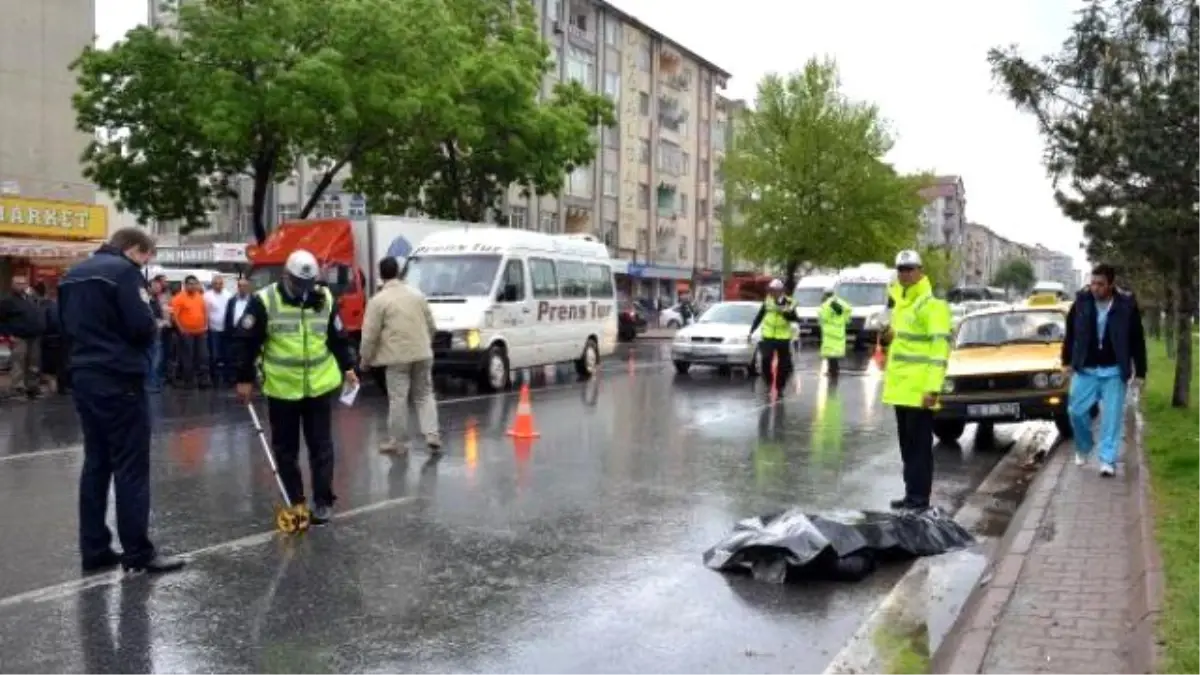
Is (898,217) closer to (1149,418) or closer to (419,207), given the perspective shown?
(419,207)

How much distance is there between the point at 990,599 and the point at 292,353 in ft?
15.0

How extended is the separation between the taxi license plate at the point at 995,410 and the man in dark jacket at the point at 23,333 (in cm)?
1290

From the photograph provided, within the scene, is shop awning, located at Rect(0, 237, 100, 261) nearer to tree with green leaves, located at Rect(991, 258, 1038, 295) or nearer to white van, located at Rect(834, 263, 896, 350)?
white van, located at Rect(834, 263, 896, 350)

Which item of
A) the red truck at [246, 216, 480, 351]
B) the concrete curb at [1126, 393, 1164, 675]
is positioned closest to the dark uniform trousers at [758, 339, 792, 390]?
the red truck at [246, 216, 480, 351]

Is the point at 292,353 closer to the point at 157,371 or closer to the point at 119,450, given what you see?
the point at 119,450

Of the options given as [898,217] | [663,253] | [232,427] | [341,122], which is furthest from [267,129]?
[663,253]

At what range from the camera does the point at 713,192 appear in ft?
253

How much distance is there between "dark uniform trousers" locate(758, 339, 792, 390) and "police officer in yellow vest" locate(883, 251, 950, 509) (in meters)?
9.75

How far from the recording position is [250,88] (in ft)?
80.5

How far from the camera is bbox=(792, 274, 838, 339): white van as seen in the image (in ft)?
127

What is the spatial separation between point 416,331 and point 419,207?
25.2m

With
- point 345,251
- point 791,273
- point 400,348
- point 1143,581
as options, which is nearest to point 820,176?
point 791,273

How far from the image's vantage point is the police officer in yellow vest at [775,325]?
60.5ft

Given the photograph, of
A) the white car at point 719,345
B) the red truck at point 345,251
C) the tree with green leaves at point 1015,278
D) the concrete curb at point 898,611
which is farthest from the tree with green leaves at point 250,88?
the tree with green leaves at point 1015,278
